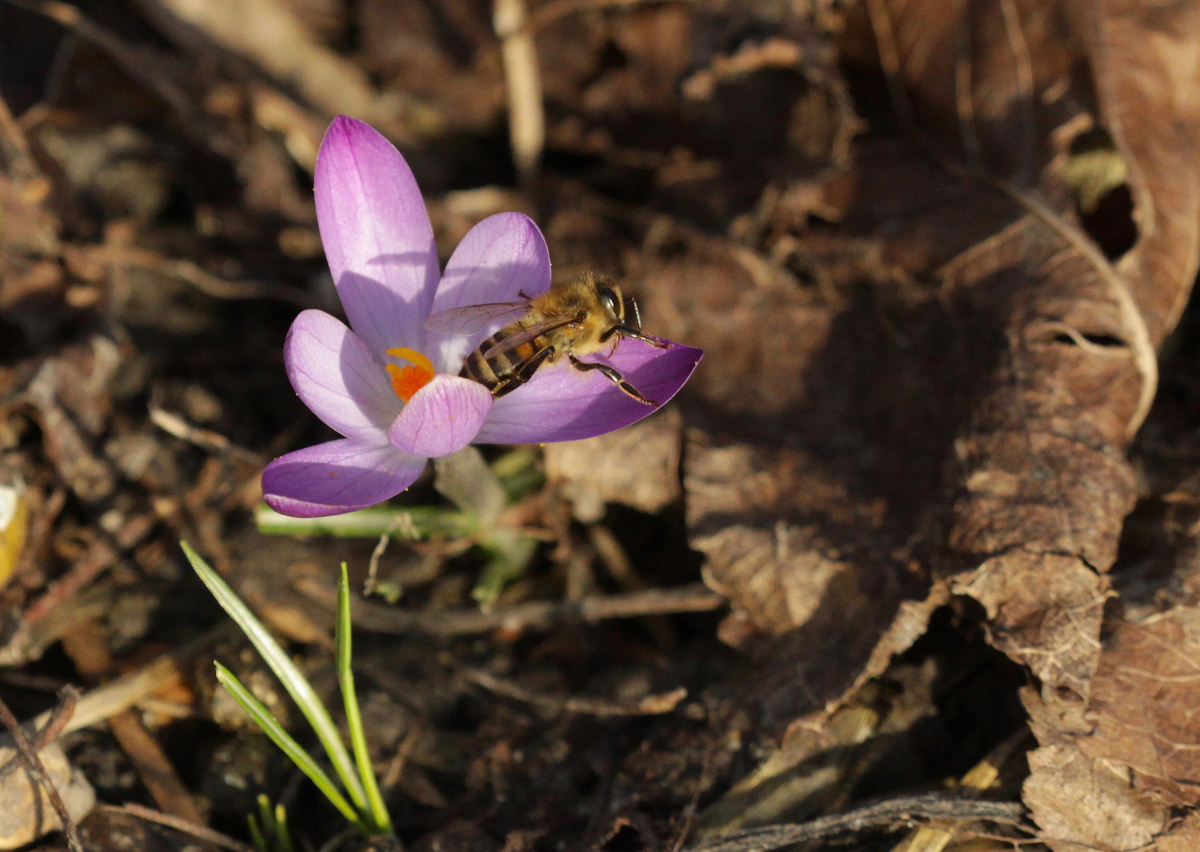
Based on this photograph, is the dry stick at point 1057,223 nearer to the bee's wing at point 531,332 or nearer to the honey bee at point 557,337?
the honey bee at point 557,337

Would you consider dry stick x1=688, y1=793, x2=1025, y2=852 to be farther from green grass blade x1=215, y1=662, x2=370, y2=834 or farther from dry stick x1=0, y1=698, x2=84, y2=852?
dry stick x1=0, y1=698, x2=84, y2=852

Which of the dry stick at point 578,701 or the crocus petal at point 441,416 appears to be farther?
the dry stick at point 578,701

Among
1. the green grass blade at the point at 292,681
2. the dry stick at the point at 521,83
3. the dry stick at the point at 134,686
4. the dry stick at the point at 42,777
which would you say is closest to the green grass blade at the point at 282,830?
the green grass blade at the point at 292,681

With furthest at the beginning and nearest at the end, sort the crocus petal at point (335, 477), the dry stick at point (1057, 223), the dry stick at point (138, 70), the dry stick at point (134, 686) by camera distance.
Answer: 1. the dry stick at point (138, 70)
2. the dry stick at point (1057, 223)
3. the dry stick at point (134, 686)
4. the crocus petal at point (335, 477)

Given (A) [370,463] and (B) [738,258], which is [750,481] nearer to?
(B) [738,258]

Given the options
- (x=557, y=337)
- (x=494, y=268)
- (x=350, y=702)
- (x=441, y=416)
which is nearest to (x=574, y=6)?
(x=494, y=268)

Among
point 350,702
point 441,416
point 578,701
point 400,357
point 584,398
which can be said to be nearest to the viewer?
point 441,416

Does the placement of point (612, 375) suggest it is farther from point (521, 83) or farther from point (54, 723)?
point (521, 83)
